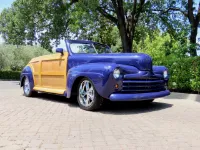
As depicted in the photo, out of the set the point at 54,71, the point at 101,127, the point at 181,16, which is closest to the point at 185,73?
the point at 54,71

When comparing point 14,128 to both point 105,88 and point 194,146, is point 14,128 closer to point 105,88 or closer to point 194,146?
point 105,88

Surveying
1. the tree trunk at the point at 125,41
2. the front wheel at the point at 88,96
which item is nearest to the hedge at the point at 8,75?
the tree trunk at the point at 125,41

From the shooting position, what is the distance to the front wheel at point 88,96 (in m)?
6.83

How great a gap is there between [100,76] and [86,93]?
2.35 ft

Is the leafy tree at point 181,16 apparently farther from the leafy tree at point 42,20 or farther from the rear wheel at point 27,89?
the rear wheel at point 27,89

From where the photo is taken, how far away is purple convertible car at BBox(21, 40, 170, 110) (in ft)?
21.5

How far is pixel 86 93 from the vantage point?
23.4 ft

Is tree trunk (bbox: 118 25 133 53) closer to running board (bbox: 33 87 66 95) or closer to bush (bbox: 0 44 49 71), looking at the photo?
running board (bbox: 33 87 66 95)

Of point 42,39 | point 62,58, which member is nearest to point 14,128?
point 62,58

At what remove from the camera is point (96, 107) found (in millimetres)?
6883

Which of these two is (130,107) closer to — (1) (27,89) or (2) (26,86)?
(1) (27,89)

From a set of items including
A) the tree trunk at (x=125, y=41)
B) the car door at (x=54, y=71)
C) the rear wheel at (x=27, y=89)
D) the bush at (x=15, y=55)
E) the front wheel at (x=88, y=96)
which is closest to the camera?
the front wheel at (x=88, y=96)

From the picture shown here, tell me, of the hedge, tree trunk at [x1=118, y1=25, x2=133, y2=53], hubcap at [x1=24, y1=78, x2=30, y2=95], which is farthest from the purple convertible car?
the hedge

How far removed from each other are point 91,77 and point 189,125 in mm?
2418
